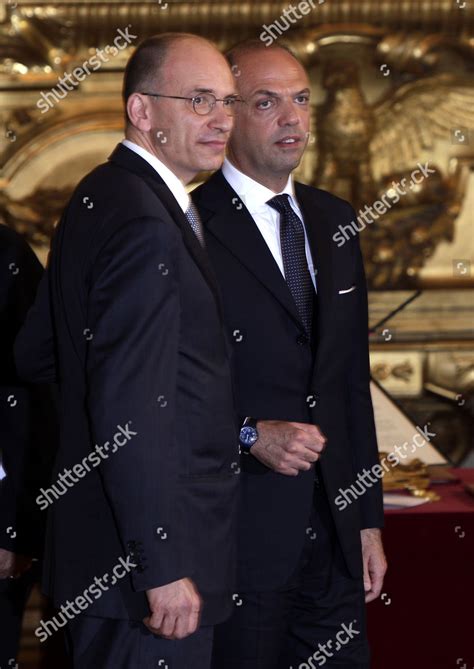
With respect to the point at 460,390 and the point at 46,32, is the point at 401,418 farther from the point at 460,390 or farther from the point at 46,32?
the point at 46,32

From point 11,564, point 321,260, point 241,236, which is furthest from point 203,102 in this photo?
point 11,564

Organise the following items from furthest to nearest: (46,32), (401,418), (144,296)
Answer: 1. (46,32)
2. (401,418)
3. (144,296)

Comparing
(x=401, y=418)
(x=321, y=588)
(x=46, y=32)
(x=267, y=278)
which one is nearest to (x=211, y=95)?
(x=267, y=278)

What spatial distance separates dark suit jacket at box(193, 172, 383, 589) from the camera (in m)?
2.14

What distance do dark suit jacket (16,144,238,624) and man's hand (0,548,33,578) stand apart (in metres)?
0.44

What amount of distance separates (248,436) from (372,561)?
18.0 inches

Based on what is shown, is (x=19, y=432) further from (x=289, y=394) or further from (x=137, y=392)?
(x=137, y=392)

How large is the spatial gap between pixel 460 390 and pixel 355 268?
236 centimetres

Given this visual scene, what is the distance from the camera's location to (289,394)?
7.11 ft

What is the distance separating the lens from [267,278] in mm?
2184

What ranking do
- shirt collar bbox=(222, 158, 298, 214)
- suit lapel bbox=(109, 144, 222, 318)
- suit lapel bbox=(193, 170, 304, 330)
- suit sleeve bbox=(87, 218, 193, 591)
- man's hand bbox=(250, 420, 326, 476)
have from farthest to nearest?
1. shirt collar bbox=(222, 158, 298, 214)
2. suit lapel bbox=(193, 170, 304, 330)
3. man's hand bbox=(250, 420, 326, 476)
4. suit lapel bbox=(109, 144, 222, 318)
5. suit sleeve bbox=(87, 218, 193, 591)

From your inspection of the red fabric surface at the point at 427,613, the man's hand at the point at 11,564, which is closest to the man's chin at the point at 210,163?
the man's hand at the point at 11,564

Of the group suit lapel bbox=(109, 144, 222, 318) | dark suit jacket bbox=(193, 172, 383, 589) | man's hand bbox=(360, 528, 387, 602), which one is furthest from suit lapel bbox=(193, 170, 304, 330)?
man's hand bbox=(360, 528, 387, 602)

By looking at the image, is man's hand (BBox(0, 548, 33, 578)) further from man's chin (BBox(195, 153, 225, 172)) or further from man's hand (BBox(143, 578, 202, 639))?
man's chin (BBox(195, 153, 225, 172))
